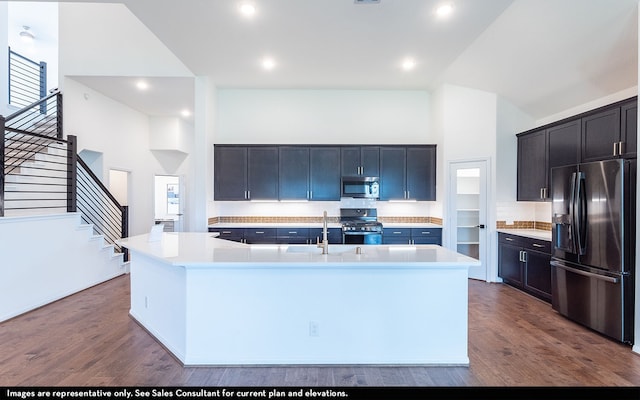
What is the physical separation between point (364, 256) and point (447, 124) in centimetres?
376

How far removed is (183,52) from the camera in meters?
4.37

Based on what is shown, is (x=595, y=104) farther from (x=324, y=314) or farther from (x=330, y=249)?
(x=324, y=314)

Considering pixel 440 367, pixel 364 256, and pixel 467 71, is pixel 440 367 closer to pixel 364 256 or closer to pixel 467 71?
pixel 364 256

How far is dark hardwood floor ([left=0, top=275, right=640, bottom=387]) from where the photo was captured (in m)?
2.33

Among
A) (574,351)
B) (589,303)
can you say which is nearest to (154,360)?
(574,351)

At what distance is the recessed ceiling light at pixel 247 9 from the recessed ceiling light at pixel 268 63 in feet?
3.68

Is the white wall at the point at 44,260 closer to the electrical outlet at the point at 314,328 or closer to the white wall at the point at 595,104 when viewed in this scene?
the electrical outlet at the point at 314,328

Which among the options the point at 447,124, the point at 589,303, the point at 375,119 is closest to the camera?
the point at 589,303

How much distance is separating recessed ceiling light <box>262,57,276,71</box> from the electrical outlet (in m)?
3.74

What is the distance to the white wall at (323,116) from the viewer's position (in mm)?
5930

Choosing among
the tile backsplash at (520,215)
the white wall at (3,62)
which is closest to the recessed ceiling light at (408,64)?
the tile backsplash at (520,215)

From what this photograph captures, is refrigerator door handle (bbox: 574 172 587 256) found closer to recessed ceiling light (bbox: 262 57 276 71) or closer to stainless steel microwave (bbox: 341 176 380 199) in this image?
stainless steel microwave (bbox: 341 176 380 199)

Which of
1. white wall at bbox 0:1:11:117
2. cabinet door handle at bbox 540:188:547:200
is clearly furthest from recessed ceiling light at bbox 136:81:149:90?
cabinet door handle at bbox 540:188:547:200

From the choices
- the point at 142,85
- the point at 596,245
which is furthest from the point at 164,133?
the point at 596,245
